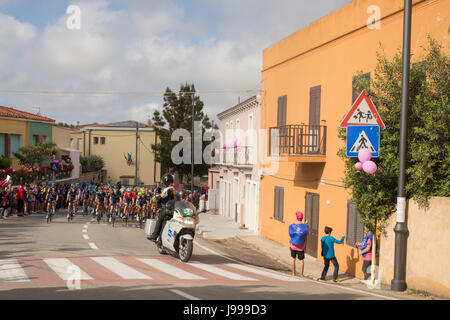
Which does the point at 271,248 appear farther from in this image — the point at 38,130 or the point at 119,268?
the point at 38,130

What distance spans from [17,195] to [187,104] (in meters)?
41.6

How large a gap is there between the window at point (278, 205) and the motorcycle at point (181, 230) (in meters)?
8.86

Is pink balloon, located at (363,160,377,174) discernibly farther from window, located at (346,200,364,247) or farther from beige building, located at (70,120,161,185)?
beige building, located at (70,120,161,185)

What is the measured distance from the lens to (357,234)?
1495 centimetres

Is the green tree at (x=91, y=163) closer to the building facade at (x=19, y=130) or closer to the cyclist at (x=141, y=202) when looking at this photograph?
the building facade at (x=19, y=130)

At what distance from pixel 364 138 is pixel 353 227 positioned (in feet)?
15.4

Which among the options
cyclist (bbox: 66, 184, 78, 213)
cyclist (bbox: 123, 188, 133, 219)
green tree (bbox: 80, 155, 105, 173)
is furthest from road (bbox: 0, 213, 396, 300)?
green tree (bbox: 80, 155, 105, 173)

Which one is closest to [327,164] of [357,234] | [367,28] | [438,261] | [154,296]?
[357,234]

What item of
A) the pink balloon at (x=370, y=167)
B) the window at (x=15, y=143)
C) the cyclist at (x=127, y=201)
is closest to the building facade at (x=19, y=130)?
the window at (x=15, y=143)

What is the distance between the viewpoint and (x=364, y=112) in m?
11.2

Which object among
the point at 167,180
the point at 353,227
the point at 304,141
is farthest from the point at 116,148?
the point at 353,227

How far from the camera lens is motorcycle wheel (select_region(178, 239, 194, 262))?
41.8 ft

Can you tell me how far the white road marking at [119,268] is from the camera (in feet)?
34.1

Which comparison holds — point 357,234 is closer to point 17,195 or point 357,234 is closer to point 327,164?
point 327,164
